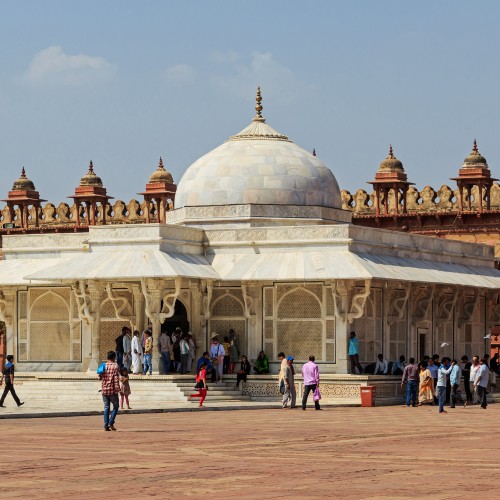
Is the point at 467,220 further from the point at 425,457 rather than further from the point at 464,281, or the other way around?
the point at 425,457

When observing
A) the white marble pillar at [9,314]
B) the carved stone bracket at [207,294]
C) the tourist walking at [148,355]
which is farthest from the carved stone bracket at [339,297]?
the white marble pillar at [9,314]

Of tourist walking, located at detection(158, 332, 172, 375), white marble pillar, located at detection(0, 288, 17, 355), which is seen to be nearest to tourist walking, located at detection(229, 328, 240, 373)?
tourist walking, located at detection(158, 332, 172, 375)

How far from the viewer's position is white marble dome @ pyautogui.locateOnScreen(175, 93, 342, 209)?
36.8 metres

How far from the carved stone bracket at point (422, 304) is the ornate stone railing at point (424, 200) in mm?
14648

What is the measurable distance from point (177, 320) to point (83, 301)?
3.15 meters

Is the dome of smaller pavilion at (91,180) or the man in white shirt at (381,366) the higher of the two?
the dome of smaller pavilion at (91,180)

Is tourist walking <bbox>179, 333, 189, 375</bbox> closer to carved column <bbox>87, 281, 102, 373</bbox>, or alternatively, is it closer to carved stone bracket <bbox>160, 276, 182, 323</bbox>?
carved stone bracket <bbox>160, 276, 182, 323</bbox>

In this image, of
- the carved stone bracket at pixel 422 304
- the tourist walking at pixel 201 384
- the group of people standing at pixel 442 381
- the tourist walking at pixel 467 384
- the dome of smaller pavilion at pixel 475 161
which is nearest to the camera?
the tourist walking at pixel 201 384

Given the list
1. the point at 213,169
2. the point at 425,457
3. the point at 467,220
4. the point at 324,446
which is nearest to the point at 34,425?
the point at 324,446

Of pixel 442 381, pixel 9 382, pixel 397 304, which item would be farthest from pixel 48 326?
pixel 442 381

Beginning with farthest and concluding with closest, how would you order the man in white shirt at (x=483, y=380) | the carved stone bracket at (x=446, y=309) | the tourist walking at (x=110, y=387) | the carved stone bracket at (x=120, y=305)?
the carved stone bracket at (x=446, y=309) → the carved stone bracket at (x=120, y=305) → the man in white shirt at (x=483, y=380) → the tourist walking at (x=110, y=387)

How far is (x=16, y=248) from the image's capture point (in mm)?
36500

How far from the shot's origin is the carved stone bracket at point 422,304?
35969 mm

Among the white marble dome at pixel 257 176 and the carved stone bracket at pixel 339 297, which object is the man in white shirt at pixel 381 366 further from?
the white marble dome at pixel 257 176
